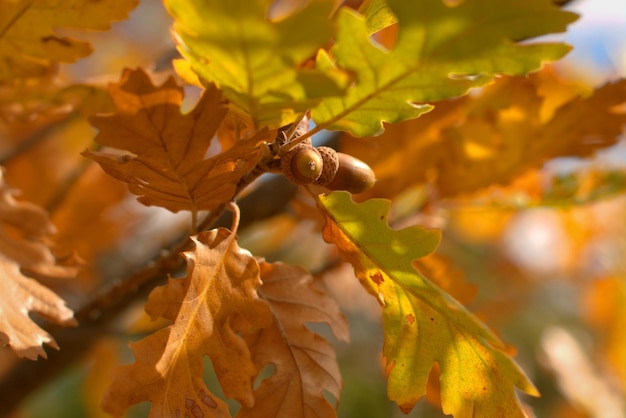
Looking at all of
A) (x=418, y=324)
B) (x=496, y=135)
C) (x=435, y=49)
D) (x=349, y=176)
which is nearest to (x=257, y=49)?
(x=435, y=49)

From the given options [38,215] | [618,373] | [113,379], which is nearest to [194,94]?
[38,215]

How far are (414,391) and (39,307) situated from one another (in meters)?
0.48

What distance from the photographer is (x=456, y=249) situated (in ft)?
11.6

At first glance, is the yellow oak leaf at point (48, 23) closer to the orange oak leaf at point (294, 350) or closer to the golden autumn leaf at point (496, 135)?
the orange oak leaf at point (294, 350)

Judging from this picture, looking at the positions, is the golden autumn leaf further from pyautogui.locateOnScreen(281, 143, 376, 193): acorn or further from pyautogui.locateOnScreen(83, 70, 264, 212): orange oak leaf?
pyautogui.locateOnScreen(83, 70, 264, 212): orange oak leaf

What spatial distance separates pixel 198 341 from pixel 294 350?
0.15 metres

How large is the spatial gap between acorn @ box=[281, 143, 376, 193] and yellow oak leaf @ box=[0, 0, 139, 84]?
1.05 feet

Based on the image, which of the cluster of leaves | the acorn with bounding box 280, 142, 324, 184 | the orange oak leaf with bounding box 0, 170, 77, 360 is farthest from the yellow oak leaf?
the acorn with bounding box 280, 142, 324, 184

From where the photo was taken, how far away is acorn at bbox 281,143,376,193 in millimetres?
738

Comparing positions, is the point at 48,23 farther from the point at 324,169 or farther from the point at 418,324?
the point at 418,324

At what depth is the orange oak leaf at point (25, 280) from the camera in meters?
0.79

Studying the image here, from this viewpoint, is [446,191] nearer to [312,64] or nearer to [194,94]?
[312,64]

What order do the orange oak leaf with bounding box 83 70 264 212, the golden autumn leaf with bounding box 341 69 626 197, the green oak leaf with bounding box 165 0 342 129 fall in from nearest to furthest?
the green oak leaf with bounding box 165 0 342 129 < the orange oak leaf with bounding box 83 70 264 212 < the golden autumn leaf with bounding box 341 69 626 197

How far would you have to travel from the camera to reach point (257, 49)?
23.2 inches
